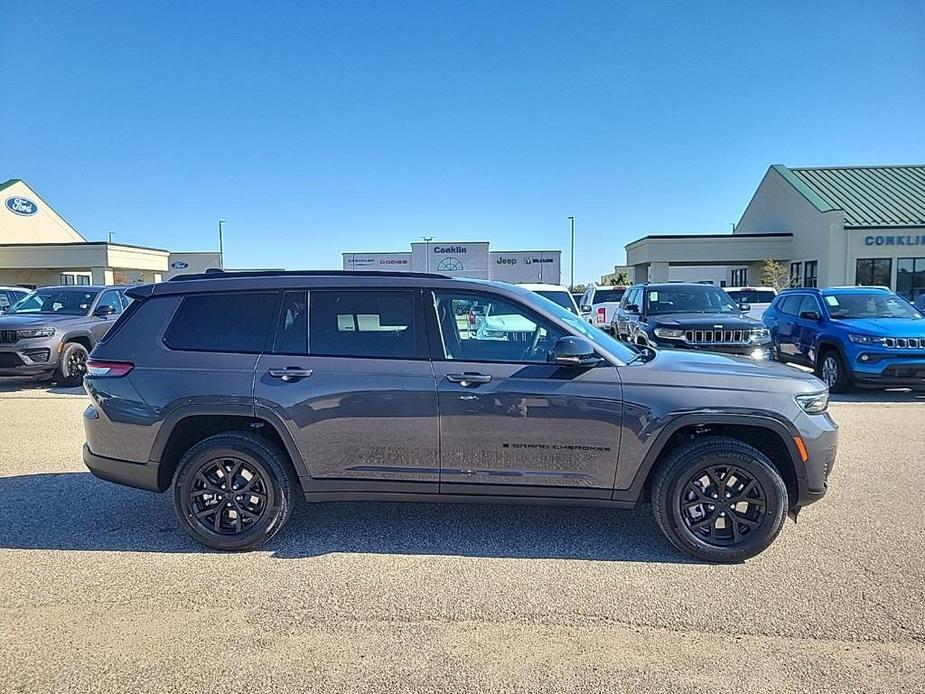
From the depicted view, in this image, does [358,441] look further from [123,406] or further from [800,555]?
[800,555]

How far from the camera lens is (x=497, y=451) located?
3914mm

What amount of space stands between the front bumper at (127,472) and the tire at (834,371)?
9298 millimetres

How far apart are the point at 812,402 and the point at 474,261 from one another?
36.4m

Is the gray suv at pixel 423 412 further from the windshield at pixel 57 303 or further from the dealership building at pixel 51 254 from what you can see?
the dealership building at pixel 51 254

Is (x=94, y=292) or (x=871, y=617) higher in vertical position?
(x=94, y=292)

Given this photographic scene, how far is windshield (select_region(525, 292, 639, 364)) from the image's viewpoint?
409 centimetres

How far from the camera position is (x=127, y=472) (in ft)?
13.7

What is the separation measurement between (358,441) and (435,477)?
21.2 inches

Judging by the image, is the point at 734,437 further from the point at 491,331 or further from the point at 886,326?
the point at 886,326

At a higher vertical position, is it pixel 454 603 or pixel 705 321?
pixel 705 321

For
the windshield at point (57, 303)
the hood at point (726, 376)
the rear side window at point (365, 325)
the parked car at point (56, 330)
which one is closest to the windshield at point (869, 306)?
the hood at point (726, 376)

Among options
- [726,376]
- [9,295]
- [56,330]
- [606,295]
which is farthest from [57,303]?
[606,295]

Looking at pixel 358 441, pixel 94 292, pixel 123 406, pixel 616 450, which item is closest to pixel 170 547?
pixel 123 406

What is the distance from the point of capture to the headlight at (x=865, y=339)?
920cm
